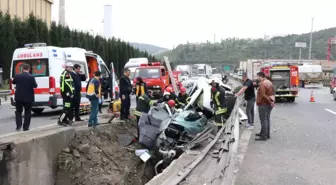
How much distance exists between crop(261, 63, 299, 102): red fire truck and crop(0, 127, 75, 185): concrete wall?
17.5m

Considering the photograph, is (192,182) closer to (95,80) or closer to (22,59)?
(95,80)

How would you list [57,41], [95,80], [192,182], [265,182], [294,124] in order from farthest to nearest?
[57,41] < [294,124] < [95,80] < [265,182] < [192,182]

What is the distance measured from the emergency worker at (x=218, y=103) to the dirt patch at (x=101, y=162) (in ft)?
7.04

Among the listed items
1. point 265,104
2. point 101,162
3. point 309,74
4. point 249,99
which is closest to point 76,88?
point 101,162

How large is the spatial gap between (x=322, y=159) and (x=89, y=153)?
4.79 m

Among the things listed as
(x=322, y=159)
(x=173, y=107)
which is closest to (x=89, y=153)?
(x=173, y=107)

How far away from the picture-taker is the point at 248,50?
395 ft

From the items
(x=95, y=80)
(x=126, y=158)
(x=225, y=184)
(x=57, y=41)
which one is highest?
(x=57, y=41)

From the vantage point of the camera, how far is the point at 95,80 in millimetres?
9047

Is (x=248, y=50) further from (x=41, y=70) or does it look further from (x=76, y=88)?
(x=76, y=88)

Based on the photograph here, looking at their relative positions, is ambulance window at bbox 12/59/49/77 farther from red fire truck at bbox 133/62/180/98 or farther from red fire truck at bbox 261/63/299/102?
red fire truck at bbox 261/63/299/102

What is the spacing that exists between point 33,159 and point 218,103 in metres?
5.02

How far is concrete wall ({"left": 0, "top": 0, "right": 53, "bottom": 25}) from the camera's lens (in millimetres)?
36344

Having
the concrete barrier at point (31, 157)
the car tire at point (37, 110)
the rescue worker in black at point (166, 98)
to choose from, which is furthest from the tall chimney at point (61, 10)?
the concrete barrier at point (31, 157)
